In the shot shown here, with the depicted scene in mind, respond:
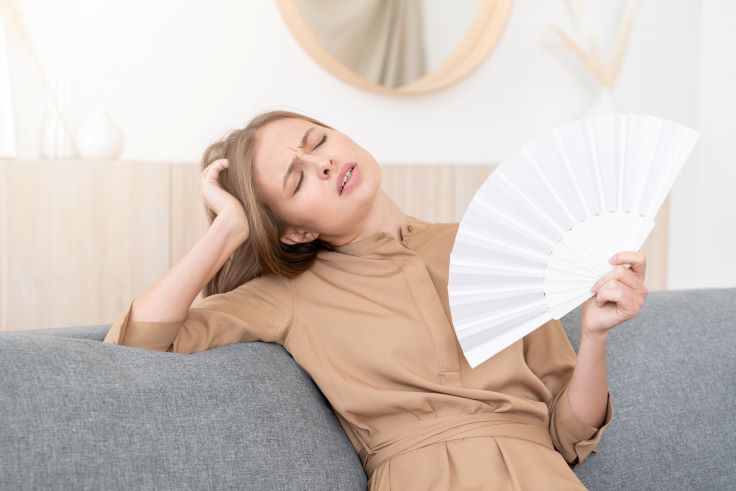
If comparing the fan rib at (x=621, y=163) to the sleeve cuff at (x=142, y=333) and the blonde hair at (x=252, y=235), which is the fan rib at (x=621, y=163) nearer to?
the blonde hair at (x=252, y=235)

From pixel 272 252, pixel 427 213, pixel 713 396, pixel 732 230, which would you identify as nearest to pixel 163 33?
pixel 427 213

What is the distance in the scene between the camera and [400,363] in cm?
152

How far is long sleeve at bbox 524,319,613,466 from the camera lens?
1.58m

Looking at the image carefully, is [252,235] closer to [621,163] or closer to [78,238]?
[621,163]

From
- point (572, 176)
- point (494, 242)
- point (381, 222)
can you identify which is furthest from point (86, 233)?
point (572, 176)

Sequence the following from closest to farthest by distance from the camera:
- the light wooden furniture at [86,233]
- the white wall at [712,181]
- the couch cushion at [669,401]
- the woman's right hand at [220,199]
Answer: the woman's right hand at [220,199], the couch cushion at [669,401], the light wooden furniture at [86,233], the white wall at [712,181]

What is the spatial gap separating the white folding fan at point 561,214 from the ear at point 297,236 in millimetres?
380

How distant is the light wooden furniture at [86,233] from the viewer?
7.46 ft

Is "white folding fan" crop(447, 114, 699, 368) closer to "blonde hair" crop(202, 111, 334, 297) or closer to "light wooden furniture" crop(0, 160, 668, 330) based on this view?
"blonde hair" crop(202, 111, 334, 297)

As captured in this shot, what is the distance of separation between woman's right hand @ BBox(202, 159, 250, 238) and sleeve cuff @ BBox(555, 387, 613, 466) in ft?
2.13

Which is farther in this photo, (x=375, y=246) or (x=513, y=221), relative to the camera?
(x=375, y=246)

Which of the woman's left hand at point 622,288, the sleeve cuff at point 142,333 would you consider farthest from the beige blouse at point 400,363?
the woman's left hand at point 622,288

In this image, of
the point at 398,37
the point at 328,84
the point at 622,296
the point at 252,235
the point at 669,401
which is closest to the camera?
the point at 622,296

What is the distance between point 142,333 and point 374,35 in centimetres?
206
